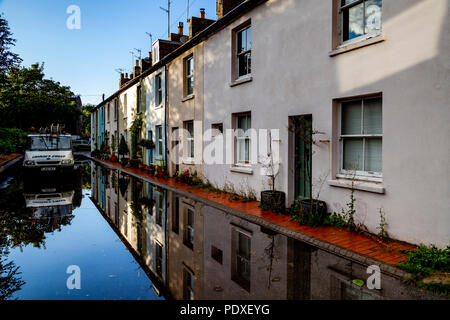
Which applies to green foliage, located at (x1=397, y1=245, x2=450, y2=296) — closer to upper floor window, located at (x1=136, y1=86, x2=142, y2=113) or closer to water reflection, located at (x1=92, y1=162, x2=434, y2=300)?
water reflection, located at (x1=92, y1=162, x2=434, y2=300)

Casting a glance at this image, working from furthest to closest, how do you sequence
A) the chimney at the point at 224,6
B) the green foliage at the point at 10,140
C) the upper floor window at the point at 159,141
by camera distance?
the green foliage at the point at 10,140, the upper floor window at the point at 159,141, the chimney at the point at 224,6

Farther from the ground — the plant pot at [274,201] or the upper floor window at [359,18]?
the upper floor window at [359,18]

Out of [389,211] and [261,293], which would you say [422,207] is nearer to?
[389,211]

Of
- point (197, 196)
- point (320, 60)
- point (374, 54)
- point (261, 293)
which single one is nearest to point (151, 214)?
point (197, 196)

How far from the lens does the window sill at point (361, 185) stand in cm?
613

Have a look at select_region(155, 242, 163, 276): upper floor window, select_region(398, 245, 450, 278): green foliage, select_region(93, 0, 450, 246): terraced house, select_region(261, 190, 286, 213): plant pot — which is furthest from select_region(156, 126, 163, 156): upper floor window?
select_region(398, 245, 450, 278): green foliage

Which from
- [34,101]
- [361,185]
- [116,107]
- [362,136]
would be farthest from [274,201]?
[34,101]

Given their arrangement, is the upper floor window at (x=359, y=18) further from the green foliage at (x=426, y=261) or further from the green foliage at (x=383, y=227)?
the green foliage at (x=426, y=261)

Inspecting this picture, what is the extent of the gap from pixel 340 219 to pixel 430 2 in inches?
171

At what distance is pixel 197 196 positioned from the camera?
10680 millimetres

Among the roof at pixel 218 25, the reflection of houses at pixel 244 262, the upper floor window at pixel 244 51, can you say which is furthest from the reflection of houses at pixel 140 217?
the roof at pixel 218 25

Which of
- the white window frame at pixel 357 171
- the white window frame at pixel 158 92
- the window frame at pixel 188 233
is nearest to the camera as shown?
the window frame at pixel 188 233

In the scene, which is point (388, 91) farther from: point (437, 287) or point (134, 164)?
point (134, 164)

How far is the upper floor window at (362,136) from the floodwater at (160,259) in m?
2.26
